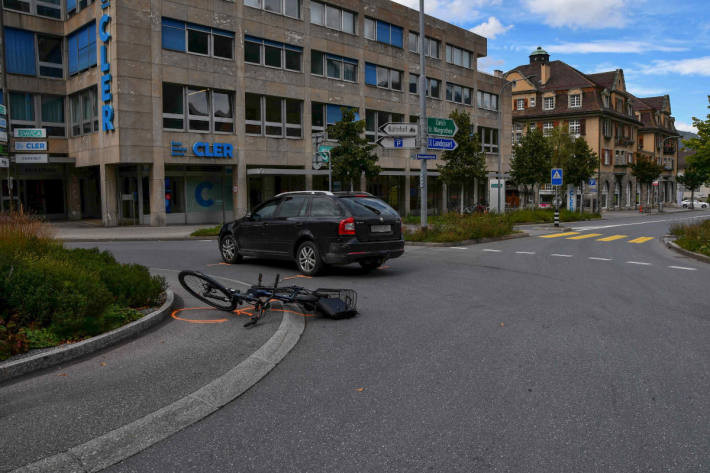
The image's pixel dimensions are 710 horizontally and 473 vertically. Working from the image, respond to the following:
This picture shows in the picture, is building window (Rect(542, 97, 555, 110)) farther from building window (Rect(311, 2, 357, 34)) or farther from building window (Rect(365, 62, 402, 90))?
building window (Rect(311, 2, 357, 34))

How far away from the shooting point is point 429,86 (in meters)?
45.3

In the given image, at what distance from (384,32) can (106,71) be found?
20.3 meters

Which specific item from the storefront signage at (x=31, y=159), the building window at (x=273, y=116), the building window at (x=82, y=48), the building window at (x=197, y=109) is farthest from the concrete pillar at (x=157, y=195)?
the building window at (x=82, y=48)

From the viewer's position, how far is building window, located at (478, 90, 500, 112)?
51094 mm

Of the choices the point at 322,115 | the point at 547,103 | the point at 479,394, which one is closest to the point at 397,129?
the point at 479,394

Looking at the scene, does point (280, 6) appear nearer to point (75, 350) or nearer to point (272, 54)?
point (272, 54)

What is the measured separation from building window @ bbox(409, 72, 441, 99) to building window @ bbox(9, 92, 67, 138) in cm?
2370

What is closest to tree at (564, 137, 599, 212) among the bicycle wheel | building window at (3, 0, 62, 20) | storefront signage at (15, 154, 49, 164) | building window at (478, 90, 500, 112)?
building window at (478, 90, 500, 112)

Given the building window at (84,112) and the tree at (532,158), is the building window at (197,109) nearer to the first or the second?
the building window at (84,112)

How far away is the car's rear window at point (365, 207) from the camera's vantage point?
37.9ft

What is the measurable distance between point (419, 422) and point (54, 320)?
3.87m

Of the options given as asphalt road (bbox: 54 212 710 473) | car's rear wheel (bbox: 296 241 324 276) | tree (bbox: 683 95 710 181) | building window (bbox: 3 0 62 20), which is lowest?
asphalt road (bbox: 54 212 710 473)

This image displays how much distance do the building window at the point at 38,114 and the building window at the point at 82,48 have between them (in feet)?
6.99

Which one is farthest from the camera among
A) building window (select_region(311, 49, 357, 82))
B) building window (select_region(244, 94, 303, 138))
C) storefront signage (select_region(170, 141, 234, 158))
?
building window (select_region(311, 49, 357, 82))
